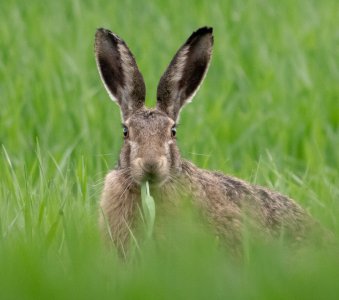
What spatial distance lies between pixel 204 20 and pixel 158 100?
4.88 m

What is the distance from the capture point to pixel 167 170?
261 inches

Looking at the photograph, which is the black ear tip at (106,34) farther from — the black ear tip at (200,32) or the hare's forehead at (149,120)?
the hare's forehead at (149,120)

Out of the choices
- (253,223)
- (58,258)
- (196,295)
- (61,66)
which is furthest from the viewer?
(61,66)

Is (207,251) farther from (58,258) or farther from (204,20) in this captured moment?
(204,20)

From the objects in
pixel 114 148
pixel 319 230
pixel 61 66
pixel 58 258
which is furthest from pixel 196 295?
pixel 61 66

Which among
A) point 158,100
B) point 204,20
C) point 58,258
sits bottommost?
point 58,258

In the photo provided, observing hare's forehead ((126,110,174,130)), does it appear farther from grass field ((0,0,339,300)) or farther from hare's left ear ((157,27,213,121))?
grass field ((0,0,339,300))

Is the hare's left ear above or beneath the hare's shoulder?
above

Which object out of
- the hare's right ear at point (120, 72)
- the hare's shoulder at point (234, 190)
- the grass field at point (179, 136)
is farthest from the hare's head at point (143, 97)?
the grass field at point (179, 136)

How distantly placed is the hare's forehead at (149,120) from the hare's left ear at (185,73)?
16cm

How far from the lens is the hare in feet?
21.9

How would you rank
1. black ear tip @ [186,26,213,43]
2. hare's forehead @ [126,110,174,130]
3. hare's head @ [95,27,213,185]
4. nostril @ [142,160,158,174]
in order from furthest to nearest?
1. black ear tip @ [186,26,213,43]
2. hare's forehead @ [126,110,174,130]
3. hare's head @ [95,27,213,185]
4. nostril @ [142,160,158,174]

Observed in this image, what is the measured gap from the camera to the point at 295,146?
959 cm

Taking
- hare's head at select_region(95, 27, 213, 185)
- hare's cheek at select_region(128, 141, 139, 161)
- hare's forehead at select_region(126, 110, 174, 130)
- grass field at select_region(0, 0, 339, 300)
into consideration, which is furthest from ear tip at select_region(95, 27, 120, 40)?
hare's cheek at select_region(128, 141, 139, 161)
